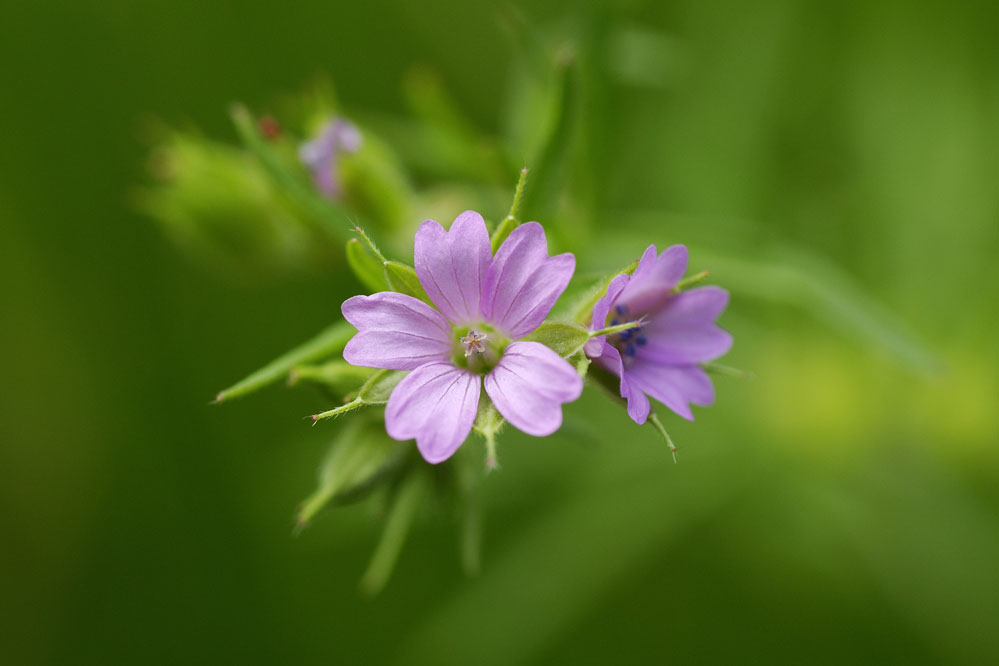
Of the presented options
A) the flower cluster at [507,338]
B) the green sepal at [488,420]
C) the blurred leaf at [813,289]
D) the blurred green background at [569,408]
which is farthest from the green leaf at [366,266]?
the blurred green background at [569,408]

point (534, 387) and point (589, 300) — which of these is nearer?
point (534, 387)

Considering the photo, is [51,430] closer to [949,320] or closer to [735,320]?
[735,320]

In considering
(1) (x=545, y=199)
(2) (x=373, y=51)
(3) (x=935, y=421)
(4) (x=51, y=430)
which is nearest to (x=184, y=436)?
(4) (x=51, y=430)

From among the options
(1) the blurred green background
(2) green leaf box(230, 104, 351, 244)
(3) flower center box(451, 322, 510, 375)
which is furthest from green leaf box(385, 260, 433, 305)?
(1) the blurred green background

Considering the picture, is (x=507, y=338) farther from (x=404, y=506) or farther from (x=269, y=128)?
(x=269, y=128)

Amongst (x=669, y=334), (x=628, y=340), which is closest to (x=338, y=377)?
(x=628, y=340)

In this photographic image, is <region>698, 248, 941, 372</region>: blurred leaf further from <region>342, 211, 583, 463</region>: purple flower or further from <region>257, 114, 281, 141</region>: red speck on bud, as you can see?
<region>257, 114, 281, 141</region>: red speck on bud
